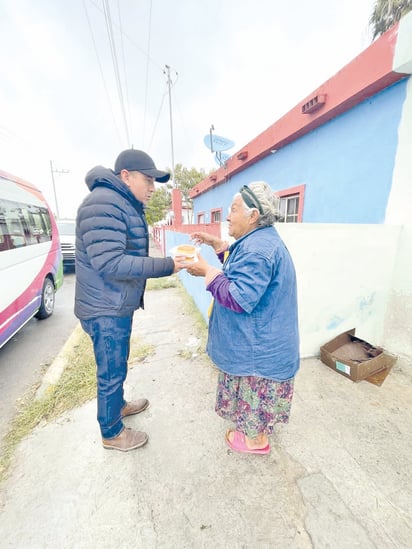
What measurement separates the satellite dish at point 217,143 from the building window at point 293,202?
2707 mm

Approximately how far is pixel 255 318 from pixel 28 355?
11.4ft

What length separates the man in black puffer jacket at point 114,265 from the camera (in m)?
1.31

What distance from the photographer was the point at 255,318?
1.33 metres

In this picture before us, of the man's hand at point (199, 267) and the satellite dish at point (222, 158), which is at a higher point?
the satellite dish at point (222, 158)

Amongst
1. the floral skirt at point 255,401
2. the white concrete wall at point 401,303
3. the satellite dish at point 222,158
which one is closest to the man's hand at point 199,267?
the floral skirt at point 255,401

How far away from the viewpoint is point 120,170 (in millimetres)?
1490

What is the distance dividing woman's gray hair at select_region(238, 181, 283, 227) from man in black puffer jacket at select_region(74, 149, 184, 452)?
21.9 inches

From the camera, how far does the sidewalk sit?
1230 millimetres

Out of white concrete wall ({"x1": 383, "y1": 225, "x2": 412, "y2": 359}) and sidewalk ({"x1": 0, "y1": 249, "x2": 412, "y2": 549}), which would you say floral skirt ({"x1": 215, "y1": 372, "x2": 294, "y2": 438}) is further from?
white concrete wall ({"x1": 383, "y1": 225, "x2": 412, "y2": 359})

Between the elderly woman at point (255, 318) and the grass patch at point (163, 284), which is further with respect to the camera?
the grass patch at point (163, 284)

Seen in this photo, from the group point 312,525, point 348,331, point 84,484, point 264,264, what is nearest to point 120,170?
point 264,264

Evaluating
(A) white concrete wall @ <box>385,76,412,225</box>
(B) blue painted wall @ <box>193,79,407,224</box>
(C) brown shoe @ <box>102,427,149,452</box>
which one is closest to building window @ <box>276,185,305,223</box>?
(B) blue painted wall @ <box>193,79,407,224</box>

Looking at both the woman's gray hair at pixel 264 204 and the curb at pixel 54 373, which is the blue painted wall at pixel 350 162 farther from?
the curb at pixel 54 373

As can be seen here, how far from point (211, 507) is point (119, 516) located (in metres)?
0.51
